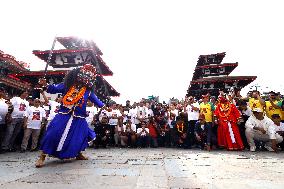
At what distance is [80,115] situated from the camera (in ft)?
17.3

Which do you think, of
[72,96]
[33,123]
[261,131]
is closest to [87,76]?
[72,96]

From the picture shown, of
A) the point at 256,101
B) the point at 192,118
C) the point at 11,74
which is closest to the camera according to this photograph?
the point at 256,101

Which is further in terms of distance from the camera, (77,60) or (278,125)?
(77,60)

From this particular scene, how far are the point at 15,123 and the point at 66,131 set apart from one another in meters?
4.18

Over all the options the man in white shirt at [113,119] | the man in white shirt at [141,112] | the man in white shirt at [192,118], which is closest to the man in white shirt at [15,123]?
the man in white shirt at [113,119]

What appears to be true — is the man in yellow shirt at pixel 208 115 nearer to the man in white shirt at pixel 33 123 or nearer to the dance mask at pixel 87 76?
the dance mask at pixel 87 76

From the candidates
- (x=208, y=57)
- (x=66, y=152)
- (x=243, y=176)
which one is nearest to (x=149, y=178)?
(x=243, y=176)

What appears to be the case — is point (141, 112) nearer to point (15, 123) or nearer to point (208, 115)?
point (208, 115)

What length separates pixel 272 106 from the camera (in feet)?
29.2

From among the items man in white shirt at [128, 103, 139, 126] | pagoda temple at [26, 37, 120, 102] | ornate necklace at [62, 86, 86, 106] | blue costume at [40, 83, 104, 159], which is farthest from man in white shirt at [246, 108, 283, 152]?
pagoda temple at [26, 37, 120, 102]

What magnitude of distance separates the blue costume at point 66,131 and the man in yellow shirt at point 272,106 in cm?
614

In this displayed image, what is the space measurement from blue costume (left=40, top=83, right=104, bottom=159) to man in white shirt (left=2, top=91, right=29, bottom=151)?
12.5 ft

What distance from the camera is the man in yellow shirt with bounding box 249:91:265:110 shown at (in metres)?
8.99

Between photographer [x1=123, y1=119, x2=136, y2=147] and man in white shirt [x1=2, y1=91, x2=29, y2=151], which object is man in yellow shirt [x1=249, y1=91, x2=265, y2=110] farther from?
man in white shirt [x1=2, y1=91, x2=29, y2=151]
